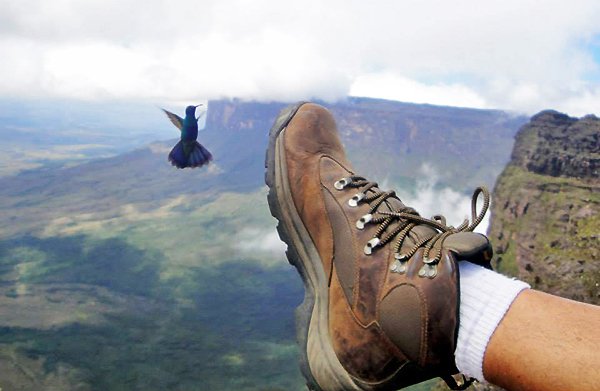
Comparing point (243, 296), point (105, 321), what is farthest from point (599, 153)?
point (105, 321)

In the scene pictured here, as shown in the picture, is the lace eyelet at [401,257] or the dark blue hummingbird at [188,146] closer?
the lace eyelet at [401,257]

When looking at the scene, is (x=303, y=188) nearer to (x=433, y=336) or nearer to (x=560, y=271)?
(x=433, y=336)

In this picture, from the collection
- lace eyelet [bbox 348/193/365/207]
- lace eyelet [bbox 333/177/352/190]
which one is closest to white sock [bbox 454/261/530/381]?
lace eyelet [bbox 348/193/365/207]

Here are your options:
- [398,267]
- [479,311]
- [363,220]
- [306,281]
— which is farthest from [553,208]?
[479,311]

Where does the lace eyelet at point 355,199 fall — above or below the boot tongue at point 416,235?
above

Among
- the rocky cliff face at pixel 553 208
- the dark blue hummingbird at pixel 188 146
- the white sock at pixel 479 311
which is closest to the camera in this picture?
the white sock at pixel 479 311

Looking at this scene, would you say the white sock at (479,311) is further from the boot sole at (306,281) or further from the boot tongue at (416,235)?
the boot sole at (306,281)

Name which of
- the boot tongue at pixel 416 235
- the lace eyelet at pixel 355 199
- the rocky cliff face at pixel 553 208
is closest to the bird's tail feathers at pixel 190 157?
the lace eyelet at pixel 355 199
